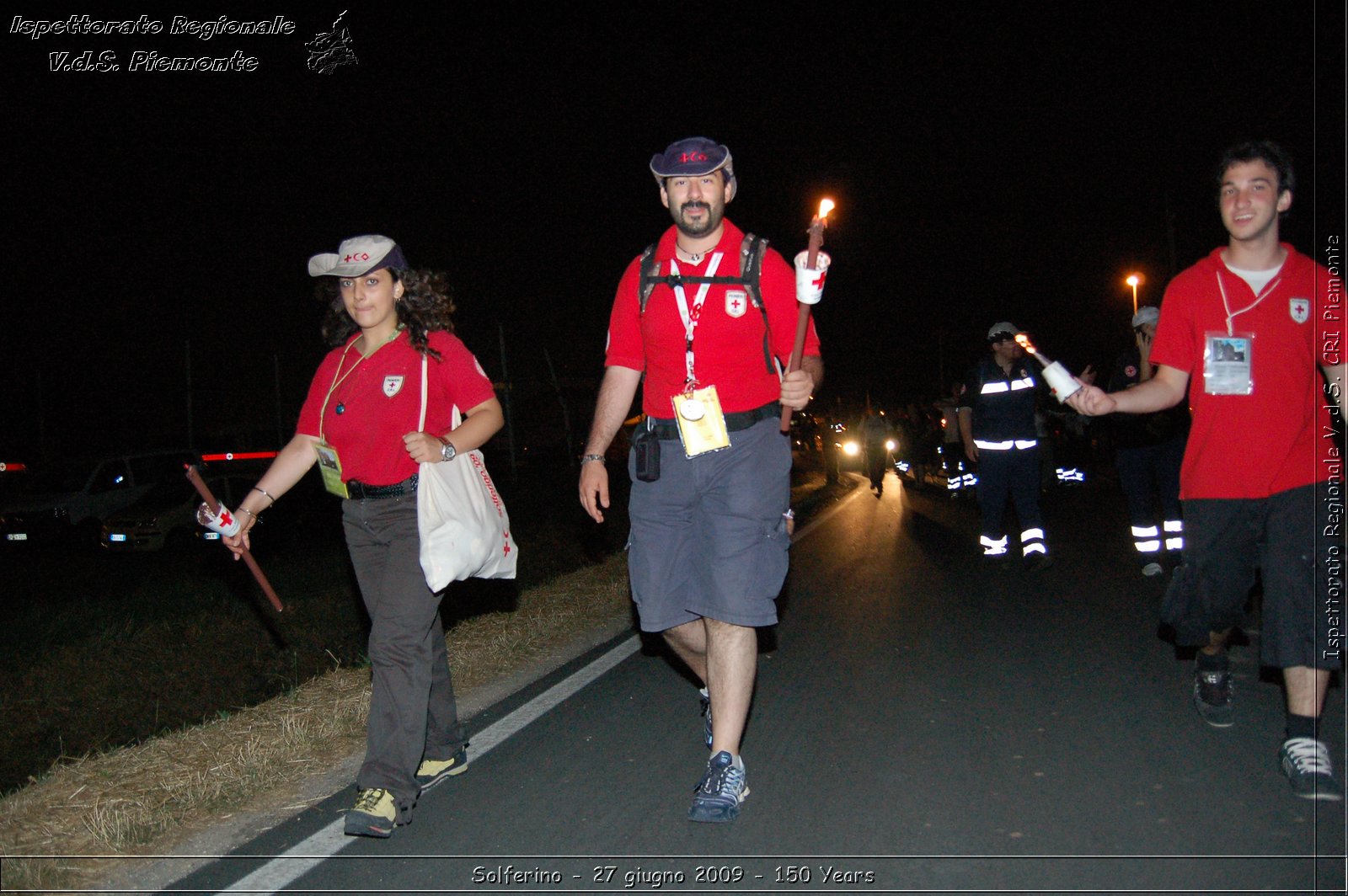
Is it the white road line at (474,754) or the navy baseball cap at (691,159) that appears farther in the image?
the navy baseball cap at (691,159)

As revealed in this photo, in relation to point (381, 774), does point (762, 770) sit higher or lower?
lower

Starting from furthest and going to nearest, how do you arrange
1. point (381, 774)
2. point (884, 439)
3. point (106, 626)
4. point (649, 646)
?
point (884, 439), point (106, 626), point (649, 646), point (381, 774)

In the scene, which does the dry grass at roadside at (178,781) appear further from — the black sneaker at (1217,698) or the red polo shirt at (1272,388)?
the red polo shirt at (1272,388)

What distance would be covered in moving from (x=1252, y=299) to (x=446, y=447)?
3.05 meters

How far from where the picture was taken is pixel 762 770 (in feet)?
15.3

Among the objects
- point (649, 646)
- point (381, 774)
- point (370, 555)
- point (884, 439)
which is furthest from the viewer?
point (884, 439)

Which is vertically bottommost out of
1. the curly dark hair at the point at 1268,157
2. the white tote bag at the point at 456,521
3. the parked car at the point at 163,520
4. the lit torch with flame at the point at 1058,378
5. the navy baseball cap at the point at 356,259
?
Result: the parked car at the point at 163,520

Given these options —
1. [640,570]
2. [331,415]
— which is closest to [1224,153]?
[640,570]

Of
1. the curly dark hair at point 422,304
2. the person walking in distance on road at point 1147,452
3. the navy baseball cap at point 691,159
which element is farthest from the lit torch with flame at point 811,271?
the person walking in distance on road at point 1147,452

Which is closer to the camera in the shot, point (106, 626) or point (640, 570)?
point (640, 570)

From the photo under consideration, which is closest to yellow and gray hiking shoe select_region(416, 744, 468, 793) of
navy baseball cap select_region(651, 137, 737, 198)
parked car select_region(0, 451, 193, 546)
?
navy baseball cap select_region(651, 137, 737, 198)

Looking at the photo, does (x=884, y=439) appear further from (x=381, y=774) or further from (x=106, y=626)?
(x=381, y=774)

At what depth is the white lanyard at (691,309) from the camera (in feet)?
14.1

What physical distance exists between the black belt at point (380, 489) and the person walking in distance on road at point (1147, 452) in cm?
553
